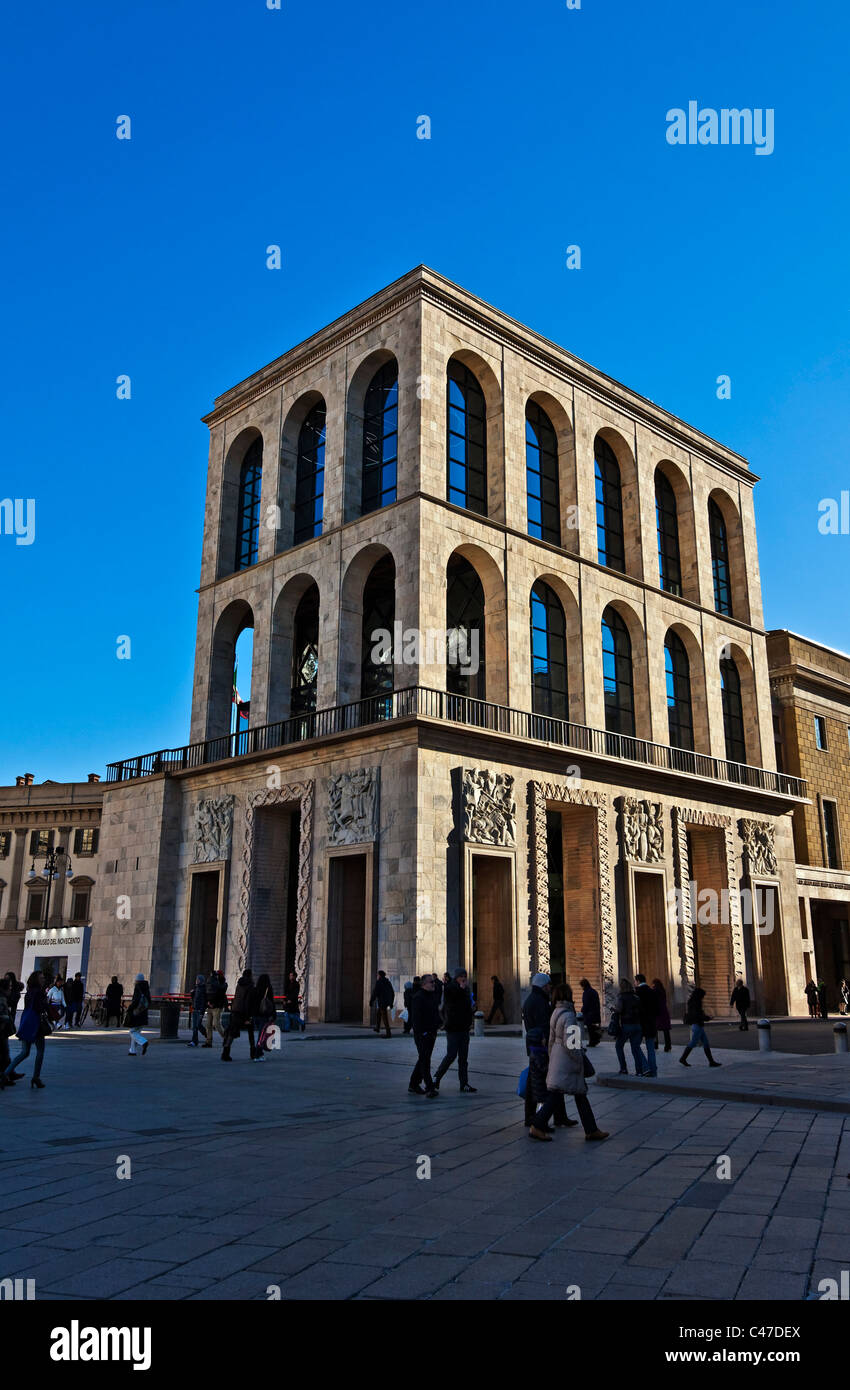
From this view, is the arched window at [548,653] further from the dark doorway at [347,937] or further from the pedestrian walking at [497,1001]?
the pedestrian walking at [497,1001]

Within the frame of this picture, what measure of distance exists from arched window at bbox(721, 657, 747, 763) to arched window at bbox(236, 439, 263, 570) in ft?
59.5

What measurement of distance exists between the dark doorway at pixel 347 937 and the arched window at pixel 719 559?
19.4 m

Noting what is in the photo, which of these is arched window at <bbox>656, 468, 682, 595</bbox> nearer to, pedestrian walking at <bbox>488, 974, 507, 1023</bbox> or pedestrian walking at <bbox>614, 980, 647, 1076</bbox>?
pedestrian walking at <bbox>488, 974, 507, 1023</bbox>

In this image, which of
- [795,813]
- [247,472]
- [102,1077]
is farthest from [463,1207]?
[795,813]

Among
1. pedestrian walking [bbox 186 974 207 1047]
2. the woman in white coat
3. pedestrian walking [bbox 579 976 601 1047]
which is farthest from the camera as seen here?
pedestrian walking [bbox 186 974 207 1047]

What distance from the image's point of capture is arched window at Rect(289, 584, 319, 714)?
3238 cm

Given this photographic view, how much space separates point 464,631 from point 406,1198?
23533mm

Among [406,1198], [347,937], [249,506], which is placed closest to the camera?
[406,1198]

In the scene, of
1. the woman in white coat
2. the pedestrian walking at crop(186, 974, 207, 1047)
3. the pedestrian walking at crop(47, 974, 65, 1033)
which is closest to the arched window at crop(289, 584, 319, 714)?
the pedestrian walking at crop(47, 974, 65, 1033)

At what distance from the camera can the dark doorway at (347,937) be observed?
25953 mm

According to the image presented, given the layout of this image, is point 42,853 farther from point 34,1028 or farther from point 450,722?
point 34,1028

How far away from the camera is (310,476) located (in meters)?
33.2

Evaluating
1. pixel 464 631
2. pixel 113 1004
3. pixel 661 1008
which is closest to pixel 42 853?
pixel 113 1004
